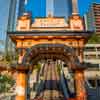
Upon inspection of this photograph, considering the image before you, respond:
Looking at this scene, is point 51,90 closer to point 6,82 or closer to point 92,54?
point 6,82

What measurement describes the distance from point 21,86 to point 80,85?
15.9ft

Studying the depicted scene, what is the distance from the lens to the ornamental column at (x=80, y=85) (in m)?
16.1

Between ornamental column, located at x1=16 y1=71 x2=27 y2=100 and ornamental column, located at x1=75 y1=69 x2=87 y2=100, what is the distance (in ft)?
14.0

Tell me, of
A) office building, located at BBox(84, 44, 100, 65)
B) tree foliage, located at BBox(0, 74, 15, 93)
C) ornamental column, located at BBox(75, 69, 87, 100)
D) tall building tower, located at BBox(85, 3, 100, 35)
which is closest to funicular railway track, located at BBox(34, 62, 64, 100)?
ornamental column, located at BBox(75, 69, 87, 100)

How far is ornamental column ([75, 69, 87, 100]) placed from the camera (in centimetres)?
1606

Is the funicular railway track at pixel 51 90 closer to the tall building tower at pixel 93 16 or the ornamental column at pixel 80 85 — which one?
the ornamental column at pixel 80 85

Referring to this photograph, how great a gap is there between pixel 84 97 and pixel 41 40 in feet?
19.6

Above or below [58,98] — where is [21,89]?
above

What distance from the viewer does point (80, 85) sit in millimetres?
16266

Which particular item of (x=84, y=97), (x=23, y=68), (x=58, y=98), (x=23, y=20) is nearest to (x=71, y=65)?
(x=84, y=97)

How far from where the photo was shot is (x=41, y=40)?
681 inches

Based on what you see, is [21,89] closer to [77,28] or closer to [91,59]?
[77,28]

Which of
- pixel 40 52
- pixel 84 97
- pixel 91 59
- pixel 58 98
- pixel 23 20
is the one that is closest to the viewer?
pixel 84 97

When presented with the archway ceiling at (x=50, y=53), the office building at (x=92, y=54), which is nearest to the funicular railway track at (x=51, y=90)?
the archway ceiling at (x=50, y=53)
